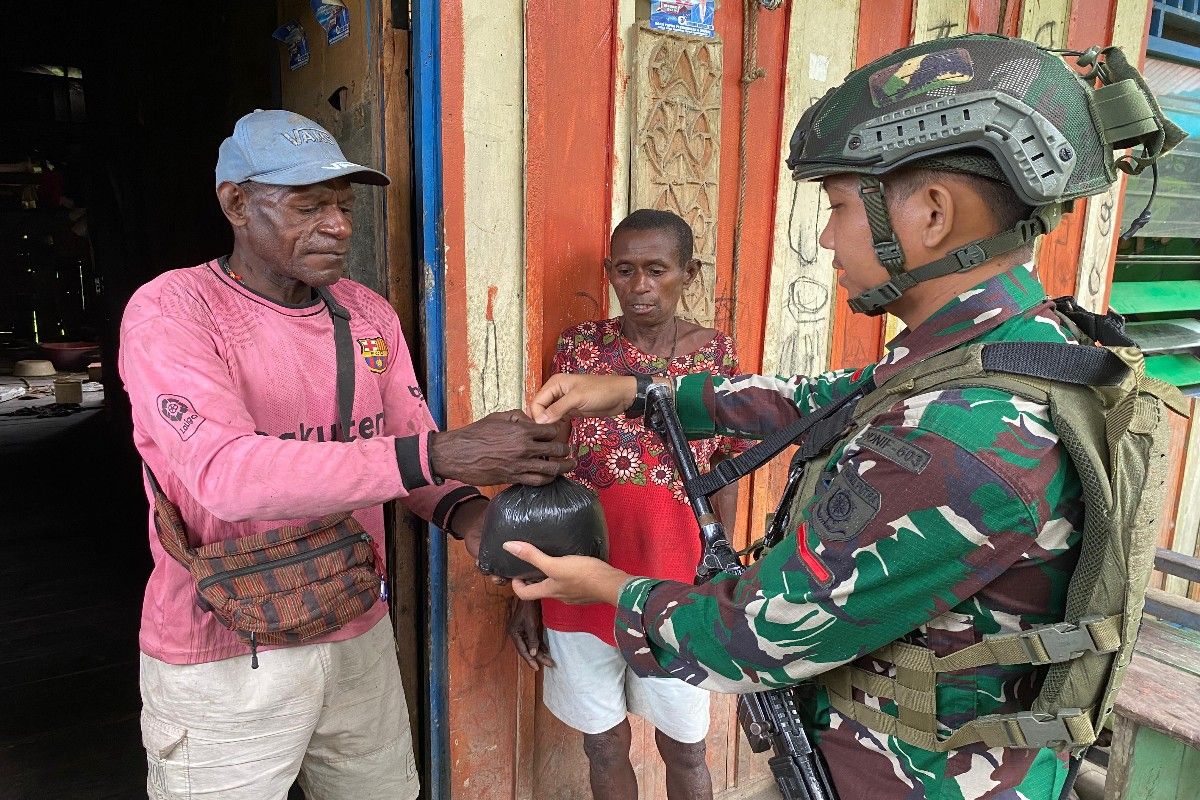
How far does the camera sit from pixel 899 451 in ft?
3.72

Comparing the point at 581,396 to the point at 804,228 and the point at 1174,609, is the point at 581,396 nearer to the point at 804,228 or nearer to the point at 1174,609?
the point at 804,228

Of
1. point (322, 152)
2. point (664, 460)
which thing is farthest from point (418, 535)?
point (322, 152)

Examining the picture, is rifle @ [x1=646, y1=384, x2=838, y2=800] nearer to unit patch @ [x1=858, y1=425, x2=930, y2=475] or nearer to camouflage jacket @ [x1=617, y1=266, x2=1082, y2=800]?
camouflage jacket @ [x1=617, y1=266, x2=1082, y2=800]

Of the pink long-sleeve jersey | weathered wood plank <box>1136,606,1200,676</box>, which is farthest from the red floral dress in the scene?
weathered wood plank <box>1136,606,1200,676</box>

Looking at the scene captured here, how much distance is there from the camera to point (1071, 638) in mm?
1137

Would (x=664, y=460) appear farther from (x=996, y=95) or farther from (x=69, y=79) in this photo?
(x=69, y=79)

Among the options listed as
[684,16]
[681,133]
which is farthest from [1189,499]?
[684,16]

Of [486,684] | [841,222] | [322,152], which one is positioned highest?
[322,152]

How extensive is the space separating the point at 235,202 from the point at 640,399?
1.13 metres

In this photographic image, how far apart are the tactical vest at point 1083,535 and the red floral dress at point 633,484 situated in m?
1.13

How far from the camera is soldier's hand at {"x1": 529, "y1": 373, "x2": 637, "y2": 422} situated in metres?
1.99

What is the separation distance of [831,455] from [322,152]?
138cm

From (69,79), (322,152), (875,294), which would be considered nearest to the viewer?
(875,294)

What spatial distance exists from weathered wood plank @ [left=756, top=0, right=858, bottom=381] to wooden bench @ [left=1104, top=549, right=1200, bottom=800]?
1592 millimetres
